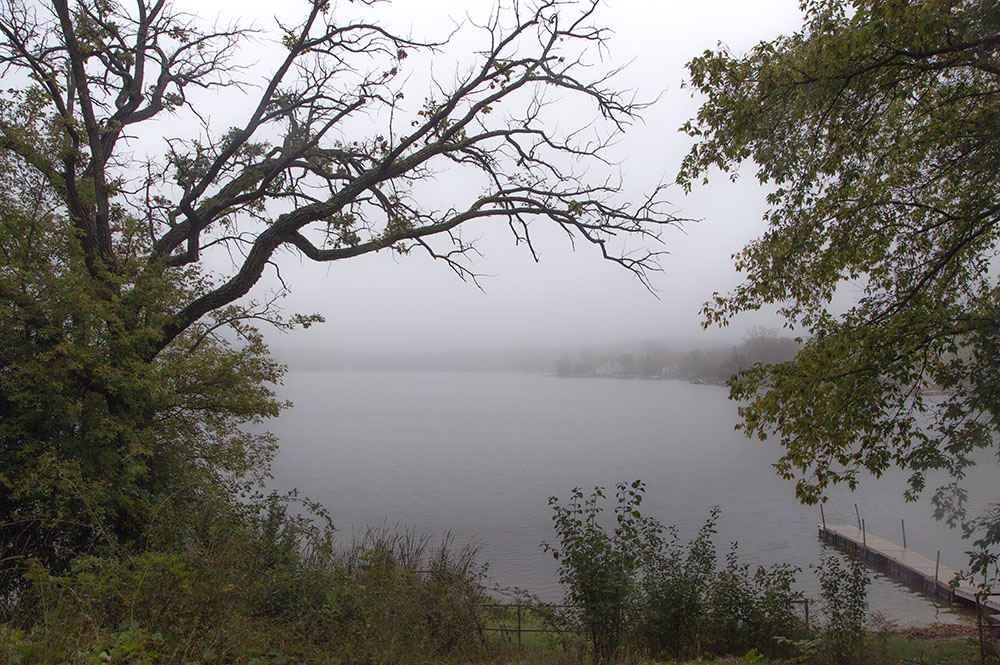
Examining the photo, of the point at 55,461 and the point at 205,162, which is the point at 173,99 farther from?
the point at 55,461

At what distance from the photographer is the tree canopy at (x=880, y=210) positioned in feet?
19.2

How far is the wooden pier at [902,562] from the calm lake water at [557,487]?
698 mm

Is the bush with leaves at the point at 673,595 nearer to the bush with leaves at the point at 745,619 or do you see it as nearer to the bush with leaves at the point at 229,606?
the bush with leaves at the point at 745,619

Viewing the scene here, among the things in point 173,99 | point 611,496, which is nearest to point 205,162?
point 173,99

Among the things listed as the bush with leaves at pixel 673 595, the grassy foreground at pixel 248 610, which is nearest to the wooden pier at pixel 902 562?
the bush with leaves at pixel 673 595

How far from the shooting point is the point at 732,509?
2867cm

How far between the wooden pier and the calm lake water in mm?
698

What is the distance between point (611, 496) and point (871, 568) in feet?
35.8

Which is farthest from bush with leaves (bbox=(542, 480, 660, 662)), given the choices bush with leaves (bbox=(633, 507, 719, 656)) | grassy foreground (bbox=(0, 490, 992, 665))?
bush with leaves (bbox=(633, 507, 719, 656))

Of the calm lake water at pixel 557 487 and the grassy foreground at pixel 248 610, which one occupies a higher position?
the grassy foreground at pixel 248 610

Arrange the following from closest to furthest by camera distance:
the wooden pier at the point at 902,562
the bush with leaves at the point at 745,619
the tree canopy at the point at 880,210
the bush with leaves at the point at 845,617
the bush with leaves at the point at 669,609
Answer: the tree canopy at the point at 880,210 → the bush with leaves at the point at 845,617 → the bush with leaves at the point at 669,609 → the bush with leaves at the point at 745,619 → the wooden pier at the point at 902,562

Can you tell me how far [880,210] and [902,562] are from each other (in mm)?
21045

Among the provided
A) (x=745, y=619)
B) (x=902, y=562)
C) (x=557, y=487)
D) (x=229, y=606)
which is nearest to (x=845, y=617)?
(x=745, y=619)

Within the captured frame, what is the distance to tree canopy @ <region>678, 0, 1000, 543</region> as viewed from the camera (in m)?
5.84
